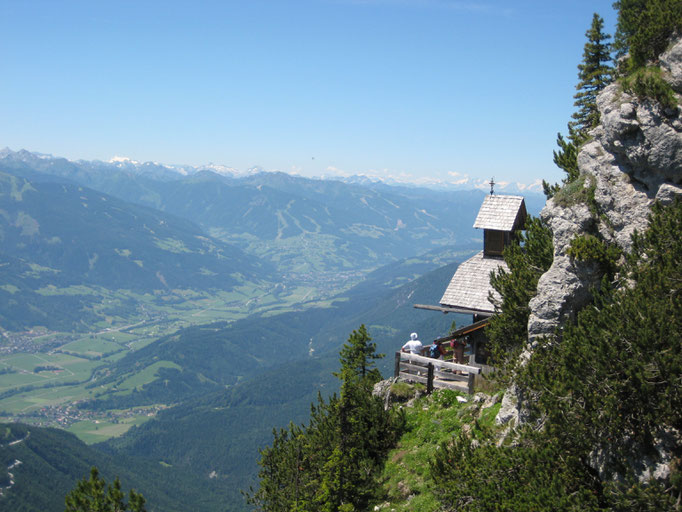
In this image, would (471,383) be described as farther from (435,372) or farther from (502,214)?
(502,214)

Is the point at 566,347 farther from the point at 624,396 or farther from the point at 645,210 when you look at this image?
the point at 645,210

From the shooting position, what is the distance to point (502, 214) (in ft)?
99.7

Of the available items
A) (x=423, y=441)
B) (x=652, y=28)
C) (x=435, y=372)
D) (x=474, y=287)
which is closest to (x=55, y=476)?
(x=435, y=372)

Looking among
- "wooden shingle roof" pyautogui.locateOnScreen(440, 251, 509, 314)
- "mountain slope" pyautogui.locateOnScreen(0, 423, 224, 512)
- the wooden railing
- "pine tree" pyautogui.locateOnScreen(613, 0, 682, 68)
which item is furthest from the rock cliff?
"mountain slope" pyautogui.locateOnScreen(0, 423, 224, 512)

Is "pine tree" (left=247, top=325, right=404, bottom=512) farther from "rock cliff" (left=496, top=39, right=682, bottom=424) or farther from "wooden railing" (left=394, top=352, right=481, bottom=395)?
"rock cliff" (left=496, top=39, right=682, bottom=424)

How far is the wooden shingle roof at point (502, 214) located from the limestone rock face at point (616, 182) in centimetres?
1056

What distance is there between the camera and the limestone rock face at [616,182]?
15.7 metres

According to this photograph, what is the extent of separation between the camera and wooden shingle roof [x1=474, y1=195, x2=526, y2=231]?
29.8 meters

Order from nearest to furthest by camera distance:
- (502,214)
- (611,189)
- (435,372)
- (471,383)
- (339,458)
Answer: (611,189) < (339,458) < (471,383) < (435,372) < (502,214)

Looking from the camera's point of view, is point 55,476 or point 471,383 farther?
point 55,476

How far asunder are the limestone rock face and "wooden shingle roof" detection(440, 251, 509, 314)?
10286mm

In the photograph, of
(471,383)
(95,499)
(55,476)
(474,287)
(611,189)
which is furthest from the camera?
(55,476)

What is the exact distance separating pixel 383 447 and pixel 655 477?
44.3 ft

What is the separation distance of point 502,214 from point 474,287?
4581 mm
